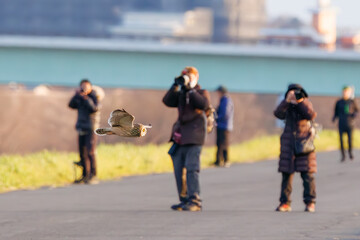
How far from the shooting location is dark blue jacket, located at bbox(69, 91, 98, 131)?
1745 cm

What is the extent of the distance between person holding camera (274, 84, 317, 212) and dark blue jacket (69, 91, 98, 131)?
4738mm

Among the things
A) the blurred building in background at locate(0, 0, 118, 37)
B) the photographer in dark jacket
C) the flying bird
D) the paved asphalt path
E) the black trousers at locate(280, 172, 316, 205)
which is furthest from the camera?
the blurred building in background at locate(0, 0, 118, 37)

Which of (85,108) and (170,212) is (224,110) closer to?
(85,108)

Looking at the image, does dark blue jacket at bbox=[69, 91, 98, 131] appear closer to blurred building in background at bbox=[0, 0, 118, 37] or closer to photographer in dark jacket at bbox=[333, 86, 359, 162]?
photographer in dark jacket at bbox=[333, 86, 359, 162]

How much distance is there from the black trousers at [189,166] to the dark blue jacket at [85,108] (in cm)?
424

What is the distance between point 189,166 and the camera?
43.7 ft

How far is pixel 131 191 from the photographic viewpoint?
16.3m

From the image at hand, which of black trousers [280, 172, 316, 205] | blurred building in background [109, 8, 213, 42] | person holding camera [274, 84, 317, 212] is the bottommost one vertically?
black trousers [280, 172, 316, 205]

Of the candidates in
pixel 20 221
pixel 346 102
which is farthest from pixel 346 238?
pixel 346 102

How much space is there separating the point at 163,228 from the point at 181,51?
138 feet

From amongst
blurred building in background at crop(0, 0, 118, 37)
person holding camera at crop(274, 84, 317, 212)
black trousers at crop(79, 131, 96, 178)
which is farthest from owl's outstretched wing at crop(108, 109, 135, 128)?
blurred building in background at crop(0, 0, 118, 37)

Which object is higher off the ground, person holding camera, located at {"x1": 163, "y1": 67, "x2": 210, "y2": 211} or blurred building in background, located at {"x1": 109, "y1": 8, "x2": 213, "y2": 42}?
blurred building in background, located at {"x1": 109, "y1": 8, "x2": 213, "y2": 42}

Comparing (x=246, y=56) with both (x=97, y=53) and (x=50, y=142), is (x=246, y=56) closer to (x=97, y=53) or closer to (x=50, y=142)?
(x=97, y=53)

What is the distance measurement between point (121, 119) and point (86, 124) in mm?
9400
